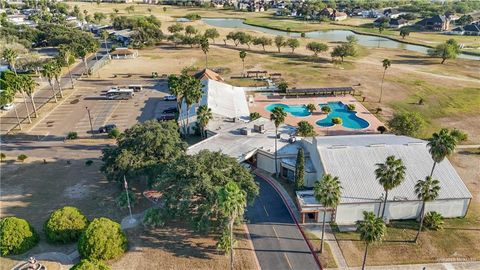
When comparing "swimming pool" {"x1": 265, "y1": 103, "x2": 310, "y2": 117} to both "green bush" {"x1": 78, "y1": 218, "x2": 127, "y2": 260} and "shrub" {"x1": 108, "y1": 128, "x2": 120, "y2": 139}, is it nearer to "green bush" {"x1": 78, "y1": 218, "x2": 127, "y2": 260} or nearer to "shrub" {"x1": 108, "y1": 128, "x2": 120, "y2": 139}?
"shrub" {"x1": 108, "y1": 128, "x2": 120, "y2": 139}

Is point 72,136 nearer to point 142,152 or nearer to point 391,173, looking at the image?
point 142,152

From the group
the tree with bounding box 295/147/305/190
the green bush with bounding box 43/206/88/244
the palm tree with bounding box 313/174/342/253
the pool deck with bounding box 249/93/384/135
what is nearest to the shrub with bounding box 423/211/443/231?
the palm tree with bounding box 313/174/342/253

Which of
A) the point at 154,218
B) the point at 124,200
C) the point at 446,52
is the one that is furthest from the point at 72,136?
the point at 446,52

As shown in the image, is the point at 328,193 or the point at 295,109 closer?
the point at 328,193

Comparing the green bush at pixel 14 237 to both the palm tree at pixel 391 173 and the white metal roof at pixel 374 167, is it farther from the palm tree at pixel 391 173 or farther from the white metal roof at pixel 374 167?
the palm tree at pixel 391 173

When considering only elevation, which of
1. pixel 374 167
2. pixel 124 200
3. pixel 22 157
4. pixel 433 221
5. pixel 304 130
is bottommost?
pixel 433 221

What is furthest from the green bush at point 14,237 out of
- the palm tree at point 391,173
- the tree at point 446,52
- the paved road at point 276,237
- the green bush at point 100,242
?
the tree at point 446,52
